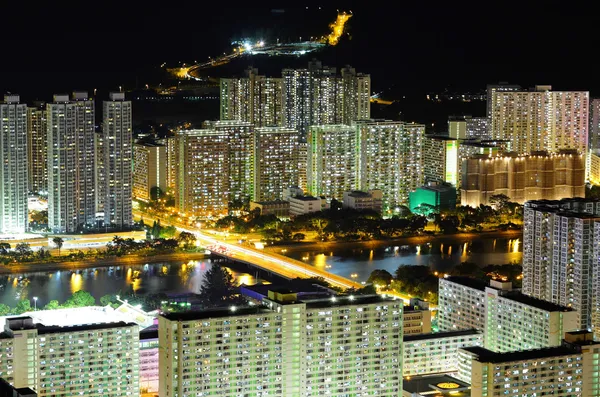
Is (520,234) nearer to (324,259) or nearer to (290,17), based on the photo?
(324,259)

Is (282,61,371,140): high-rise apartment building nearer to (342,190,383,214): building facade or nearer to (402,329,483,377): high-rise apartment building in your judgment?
(342,190,383,214): building facade

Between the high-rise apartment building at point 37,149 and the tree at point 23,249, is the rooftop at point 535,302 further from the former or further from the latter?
the high-rise apartment building at point 37,149

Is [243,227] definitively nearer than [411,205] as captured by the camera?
Yes

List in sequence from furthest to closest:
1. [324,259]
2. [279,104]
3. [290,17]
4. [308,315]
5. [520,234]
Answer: [290,17] < [279,104] < [520,234] < [324,259] < [308,315]

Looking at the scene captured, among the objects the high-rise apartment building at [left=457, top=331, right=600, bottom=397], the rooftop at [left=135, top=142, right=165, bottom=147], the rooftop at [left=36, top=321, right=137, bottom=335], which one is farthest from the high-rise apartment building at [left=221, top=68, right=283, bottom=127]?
the high-rise apartment building at [left=457, top=331, right=600, bottom=397]

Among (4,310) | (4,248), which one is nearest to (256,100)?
(4,248)

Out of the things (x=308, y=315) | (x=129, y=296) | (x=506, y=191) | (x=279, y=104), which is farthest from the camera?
(x=279, y=104)

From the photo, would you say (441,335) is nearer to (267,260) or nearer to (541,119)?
(267,260)

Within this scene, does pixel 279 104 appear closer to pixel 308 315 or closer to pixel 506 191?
pixel 506 191

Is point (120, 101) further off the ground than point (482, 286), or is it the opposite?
point (120, 101)

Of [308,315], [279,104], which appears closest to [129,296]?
[308,315]
